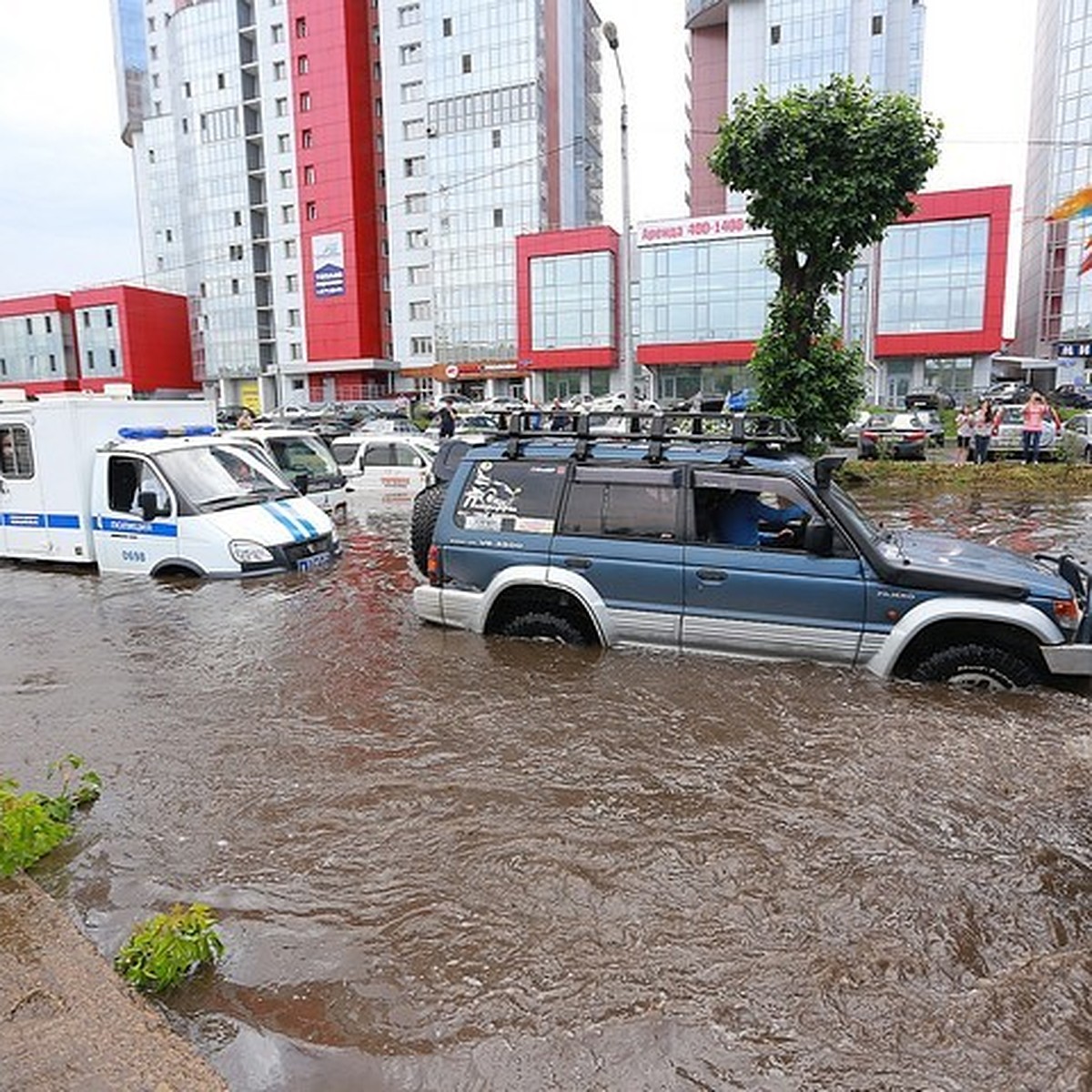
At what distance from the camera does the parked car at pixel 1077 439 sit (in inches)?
799

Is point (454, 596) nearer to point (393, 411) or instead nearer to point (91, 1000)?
point (91, 1000)

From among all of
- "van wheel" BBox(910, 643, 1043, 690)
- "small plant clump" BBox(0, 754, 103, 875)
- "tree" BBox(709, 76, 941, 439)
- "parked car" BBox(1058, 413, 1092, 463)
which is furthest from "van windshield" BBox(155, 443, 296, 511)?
"parked car" BBox(1058, 413, 1092, 463)

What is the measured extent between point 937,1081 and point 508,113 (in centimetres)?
6611

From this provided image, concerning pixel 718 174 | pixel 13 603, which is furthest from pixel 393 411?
pixel 13 603

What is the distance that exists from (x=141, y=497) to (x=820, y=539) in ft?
23.5

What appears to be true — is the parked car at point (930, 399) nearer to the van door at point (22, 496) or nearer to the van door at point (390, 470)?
the van door at point (390, 470)

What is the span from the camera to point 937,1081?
2.58 m

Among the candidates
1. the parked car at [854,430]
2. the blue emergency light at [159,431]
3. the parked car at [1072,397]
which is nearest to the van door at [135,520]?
the blue emergency light at [159,431]

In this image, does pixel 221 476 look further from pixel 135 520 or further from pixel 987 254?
pixel 987 254

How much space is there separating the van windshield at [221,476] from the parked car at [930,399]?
39343mm

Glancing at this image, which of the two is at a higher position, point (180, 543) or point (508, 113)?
point (508, 113)

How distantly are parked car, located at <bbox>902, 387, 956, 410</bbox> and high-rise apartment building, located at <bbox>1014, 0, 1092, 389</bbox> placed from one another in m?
11.1

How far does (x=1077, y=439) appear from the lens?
70.0ft

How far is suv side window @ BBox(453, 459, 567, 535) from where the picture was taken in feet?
21.2
